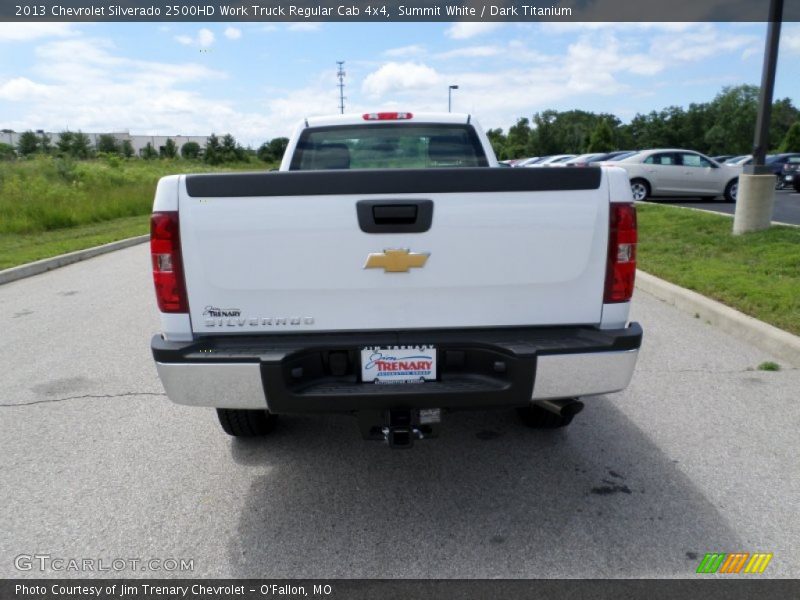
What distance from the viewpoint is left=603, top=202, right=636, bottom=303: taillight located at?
9.42 feet

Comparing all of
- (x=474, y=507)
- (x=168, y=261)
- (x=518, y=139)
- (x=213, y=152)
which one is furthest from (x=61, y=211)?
(x=518, y=139)

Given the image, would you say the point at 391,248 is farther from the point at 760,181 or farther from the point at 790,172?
the point at 790,172

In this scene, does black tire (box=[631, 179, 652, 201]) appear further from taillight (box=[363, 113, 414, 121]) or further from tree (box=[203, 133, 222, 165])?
tree (box=[203, 133, 222, 165])

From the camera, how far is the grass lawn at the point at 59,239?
11.5m

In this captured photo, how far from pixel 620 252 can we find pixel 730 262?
6.37 metres

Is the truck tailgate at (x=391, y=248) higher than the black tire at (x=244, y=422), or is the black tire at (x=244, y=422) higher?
the truck tailgate at (x=391, y=248)

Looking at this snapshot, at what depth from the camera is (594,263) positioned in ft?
9.50

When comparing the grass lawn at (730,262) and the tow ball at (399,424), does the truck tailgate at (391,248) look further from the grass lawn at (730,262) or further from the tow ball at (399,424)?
the grass lawn at (730,262)

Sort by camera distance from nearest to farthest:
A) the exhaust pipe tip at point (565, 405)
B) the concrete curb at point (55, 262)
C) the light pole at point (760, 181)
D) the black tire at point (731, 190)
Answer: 1. the exhaust pipe tip at point (565, 405)
2. the light pole at point (760, 181)
3. the concrete curb at point (55, 262)
4. the black tire at point (731, 190)

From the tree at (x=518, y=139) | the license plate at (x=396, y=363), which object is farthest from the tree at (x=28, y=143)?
the license plate at (x=396, y=363)

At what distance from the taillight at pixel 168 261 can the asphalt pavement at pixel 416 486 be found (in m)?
1.07

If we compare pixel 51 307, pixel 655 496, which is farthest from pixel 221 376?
pixel 51 307

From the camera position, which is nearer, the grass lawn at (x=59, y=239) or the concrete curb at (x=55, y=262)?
the concrete curb at (x=55, y=262)

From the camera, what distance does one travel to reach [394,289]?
2.87 m
